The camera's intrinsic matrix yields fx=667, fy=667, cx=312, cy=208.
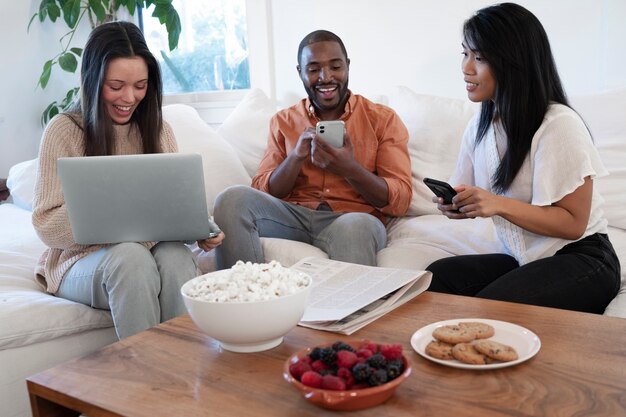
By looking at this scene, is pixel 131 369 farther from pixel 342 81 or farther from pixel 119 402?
pixel 342 81

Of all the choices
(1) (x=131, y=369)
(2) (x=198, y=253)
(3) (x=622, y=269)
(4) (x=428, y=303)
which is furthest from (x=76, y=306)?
(3) (x=622, y=269)

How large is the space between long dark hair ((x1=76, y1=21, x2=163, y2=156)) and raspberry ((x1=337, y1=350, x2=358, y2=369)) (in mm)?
1072

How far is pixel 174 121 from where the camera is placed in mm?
2383

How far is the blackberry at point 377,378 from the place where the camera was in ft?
2.73

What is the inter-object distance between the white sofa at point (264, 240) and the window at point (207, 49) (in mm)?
651

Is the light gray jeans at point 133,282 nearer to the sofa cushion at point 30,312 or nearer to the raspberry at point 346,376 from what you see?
the sofa cushion at point 30,312

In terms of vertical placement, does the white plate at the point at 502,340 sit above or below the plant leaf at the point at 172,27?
below

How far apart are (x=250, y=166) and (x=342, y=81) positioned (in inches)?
18.7

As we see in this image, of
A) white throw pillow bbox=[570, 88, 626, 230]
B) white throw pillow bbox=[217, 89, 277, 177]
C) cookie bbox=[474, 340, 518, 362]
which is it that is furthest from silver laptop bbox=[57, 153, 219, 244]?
white throw pillow bbox=[570, 88, 626, 230]

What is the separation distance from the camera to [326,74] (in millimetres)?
2129

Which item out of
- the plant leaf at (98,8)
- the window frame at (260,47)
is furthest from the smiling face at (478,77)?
the plant leaf at (98,8)

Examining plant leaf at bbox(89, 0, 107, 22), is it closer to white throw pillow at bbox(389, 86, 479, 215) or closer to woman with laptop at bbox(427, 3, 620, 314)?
white throw pillow at bbox(389, 86, 479, 215)

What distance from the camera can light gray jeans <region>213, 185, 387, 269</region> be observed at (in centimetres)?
183

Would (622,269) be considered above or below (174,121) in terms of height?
below
